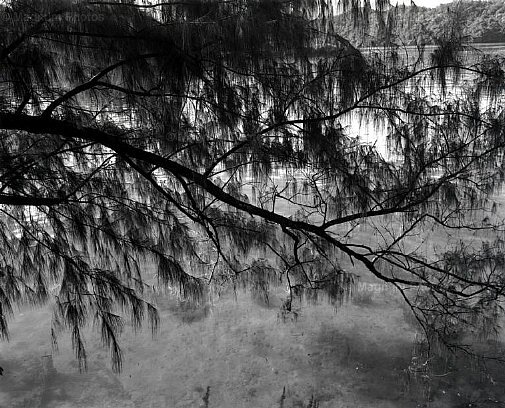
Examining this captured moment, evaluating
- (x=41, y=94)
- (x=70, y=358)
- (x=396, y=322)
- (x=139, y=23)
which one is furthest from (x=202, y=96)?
(x=396, y=322)

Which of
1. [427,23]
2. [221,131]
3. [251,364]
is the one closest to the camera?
[427,23]

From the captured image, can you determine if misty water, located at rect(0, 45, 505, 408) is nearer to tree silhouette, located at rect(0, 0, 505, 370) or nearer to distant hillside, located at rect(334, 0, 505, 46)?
tree silhouette, located at rect(0, 0, 505, 370)

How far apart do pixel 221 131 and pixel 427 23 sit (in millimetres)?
906

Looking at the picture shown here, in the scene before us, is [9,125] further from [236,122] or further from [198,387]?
[198,387]

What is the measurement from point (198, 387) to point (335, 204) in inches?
59.1

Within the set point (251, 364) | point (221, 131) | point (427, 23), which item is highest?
point (427, 23)

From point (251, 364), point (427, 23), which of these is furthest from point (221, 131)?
point (251, 364)

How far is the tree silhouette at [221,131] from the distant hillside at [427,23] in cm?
6

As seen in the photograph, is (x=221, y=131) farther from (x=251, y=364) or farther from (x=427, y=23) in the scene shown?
(x=251, y=364)

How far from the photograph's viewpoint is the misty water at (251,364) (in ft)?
9.00

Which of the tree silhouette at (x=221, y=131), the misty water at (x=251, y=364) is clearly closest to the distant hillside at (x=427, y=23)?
the tree silhouette at (x=221, y=131)

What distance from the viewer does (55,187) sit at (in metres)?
2.17

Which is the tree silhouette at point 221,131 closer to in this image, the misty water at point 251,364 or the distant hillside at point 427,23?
the distant hillside at point 427,23

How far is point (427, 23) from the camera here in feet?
5.66
